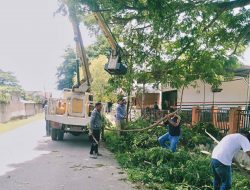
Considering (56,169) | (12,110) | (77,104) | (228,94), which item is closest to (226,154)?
(56,169)

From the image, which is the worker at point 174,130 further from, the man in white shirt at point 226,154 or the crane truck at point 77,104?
the man in white shirt at point 226,154

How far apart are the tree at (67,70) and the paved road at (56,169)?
52.2 m

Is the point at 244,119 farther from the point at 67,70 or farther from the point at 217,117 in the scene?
the point at 67,70

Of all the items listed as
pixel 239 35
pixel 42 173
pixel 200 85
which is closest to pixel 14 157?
pixel 42 173

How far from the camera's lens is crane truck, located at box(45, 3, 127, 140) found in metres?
14.8

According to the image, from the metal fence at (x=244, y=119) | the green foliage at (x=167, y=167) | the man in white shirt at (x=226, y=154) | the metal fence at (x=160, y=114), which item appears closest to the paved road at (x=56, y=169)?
the green foliage at (x=167, y=167)

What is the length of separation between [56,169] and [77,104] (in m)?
6.72

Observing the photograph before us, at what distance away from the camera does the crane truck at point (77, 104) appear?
14.8 metres

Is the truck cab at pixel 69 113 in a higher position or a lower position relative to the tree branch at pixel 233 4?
lower

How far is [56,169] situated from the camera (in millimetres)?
9812

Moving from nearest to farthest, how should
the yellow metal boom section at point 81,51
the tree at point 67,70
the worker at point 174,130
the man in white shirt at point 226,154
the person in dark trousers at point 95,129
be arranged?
the man in white shirt at point 226,154 < the worker at point 174,130 < the person in dark trousers at point 95,129 < the yellow metal boom section at point 81,51 < the tree at point 67,70

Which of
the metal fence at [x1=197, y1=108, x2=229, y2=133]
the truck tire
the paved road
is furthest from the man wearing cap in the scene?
the metal fence at [x1=197, y1=108, x2=229, y2=133]

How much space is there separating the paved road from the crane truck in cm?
135

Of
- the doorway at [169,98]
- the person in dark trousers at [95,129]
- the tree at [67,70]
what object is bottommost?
the person in dark trousers at [95,129]
